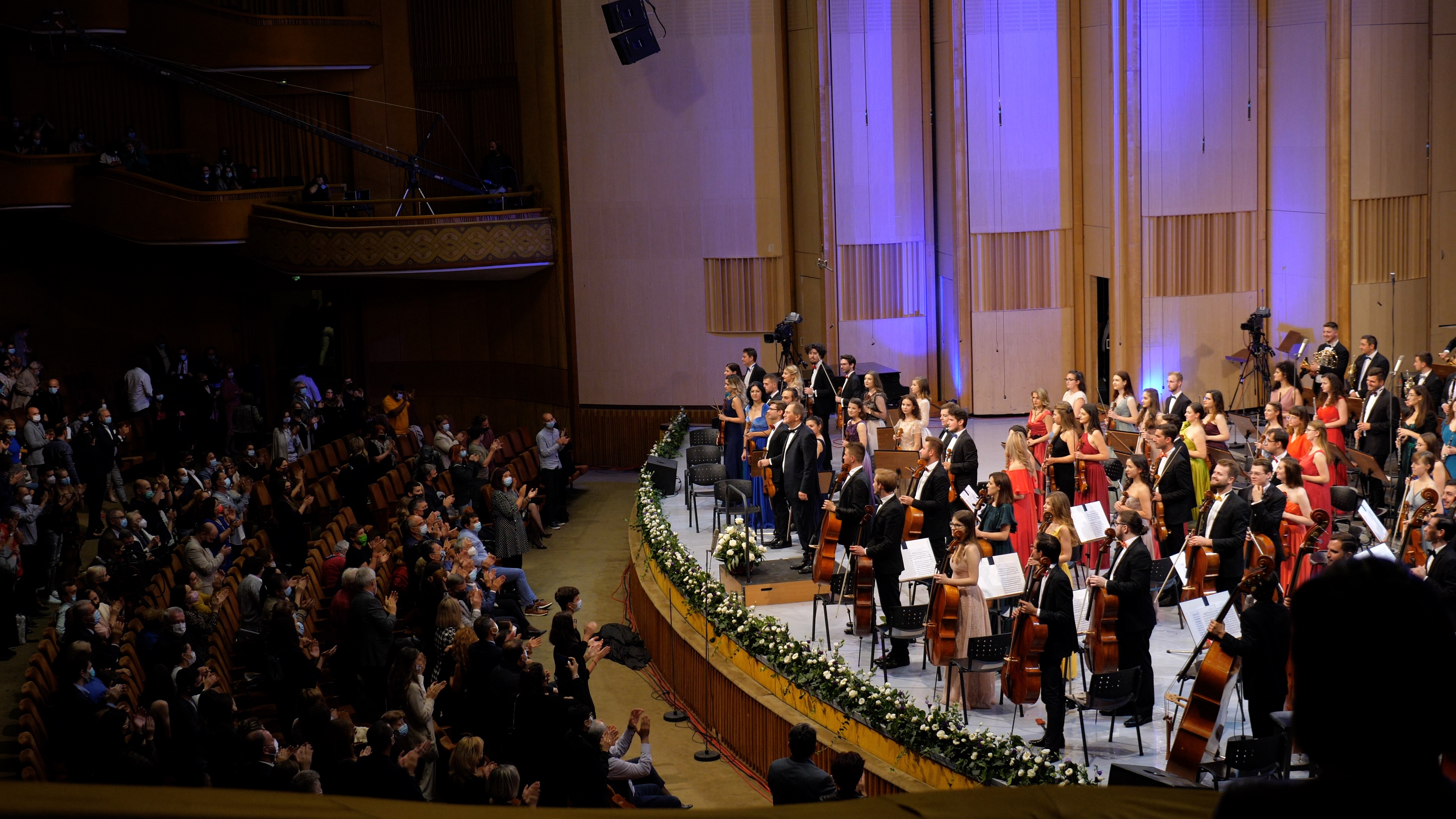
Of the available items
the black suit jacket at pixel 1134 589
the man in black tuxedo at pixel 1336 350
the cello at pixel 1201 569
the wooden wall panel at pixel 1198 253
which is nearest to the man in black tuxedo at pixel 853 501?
the cello at pixel 1201 569

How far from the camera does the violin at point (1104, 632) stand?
7543 mm

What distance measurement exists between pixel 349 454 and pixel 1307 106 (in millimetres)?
11515

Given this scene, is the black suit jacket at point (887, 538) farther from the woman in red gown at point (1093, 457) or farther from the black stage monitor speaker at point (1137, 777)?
the black stage monitor speaker at point (1137, 777)

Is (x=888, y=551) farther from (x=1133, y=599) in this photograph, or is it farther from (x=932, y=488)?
(x=1133, y=599)

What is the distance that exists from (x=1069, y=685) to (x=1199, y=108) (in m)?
10.0

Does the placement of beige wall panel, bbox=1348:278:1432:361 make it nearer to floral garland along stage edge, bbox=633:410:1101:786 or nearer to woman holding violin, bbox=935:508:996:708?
floral garland along stage edge, bbox=633:410:1101:786

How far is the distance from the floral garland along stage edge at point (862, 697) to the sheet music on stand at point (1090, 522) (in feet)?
4.93

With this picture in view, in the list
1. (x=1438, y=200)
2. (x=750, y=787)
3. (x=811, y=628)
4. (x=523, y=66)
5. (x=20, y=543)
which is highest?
(x=523, y=66)

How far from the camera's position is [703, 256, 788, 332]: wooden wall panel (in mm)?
18141

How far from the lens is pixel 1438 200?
1590 cm

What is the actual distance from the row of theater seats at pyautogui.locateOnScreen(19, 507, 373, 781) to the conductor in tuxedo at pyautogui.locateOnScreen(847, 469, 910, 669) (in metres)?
3.44

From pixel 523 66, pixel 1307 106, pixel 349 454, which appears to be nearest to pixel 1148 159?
pixel 1307 106

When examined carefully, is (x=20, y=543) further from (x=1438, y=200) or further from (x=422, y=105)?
(x=1438, y=200)

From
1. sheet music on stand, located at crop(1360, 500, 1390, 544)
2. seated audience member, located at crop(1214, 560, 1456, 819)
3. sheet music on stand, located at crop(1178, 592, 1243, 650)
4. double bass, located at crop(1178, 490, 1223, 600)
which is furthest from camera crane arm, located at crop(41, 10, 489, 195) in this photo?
seated audience member, located at crop(1214, 560, 1456, 819)
